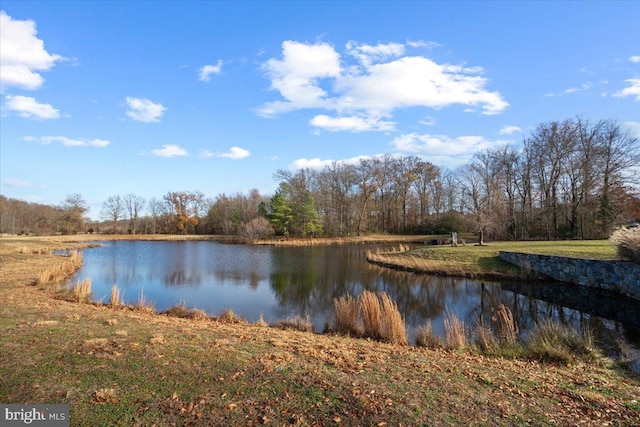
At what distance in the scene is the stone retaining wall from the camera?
485 inches

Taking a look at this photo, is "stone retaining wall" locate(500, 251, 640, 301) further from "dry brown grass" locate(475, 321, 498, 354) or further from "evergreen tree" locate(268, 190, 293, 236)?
"evergreen tree" locate(268, 190, 293, 236)

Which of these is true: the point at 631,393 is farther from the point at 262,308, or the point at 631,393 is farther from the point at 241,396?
the point at 262,308

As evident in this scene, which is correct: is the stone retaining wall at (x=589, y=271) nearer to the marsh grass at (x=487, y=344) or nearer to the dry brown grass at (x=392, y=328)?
the marsh grass at (x=487, y=344)

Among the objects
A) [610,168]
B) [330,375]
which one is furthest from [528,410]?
[610,168]

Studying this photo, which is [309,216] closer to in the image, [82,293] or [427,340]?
[82,293]

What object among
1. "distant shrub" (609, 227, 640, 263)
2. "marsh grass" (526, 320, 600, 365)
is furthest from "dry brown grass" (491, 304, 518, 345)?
"distant shrub" (609, 227, 640, 263)

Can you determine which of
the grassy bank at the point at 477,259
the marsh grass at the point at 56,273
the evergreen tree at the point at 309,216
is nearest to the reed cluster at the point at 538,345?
the grassy bank at the point at 477,259

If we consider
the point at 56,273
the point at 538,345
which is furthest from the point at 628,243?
the point at 56,273

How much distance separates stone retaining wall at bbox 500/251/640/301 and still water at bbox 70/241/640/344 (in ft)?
1.47

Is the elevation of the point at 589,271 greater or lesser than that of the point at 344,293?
greater

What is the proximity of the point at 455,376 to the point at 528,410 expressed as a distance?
108cm

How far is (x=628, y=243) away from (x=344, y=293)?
34.6ft

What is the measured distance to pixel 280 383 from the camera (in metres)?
4.22

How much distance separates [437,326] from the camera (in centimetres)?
1006
